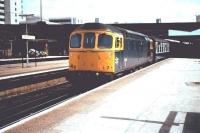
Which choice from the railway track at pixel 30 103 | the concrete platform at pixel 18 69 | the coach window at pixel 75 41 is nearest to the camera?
the railway track at pixel 30 103

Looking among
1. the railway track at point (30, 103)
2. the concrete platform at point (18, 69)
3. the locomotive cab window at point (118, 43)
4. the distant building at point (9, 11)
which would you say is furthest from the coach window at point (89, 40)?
the distant building at point (9, 11)

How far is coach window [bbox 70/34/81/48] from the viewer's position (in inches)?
691

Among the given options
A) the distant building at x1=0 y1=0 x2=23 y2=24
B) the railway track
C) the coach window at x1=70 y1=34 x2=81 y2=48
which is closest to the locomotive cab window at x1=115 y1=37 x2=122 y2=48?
the coach window at x1=70 y1=34 x2=81 y2=48

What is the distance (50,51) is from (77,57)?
54253 mm

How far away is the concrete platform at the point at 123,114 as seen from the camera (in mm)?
8336

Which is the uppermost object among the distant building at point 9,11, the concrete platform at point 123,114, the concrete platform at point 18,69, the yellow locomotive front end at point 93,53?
the distant building at point 9,11

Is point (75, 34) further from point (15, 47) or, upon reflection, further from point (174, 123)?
point (15, 47)

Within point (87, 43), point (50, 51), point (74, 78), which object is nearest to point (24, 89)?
point (74, 78)

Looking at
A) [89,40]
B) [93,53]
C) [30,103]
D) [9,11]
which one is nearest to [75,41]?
[89,40]

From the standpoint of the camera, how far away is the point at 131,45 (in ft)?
70.2

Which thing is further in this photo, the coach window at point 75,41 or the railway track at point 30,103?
the coach window at point 75,41

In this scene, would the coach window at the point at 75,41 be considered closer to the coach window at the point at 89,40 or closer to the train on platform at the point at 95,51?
the train on platform at the point at 95,51

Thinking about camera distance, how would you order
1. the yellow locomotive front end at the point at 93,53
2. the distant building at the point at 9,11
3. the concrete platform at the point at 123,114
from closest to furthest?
1. the concrete platform at the point at 123,114
2. the yellow locomotive front end at the point at 93,53
3. the distant building at the point at 9,11

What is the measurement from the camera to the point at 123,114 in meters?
9.84
